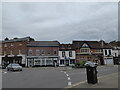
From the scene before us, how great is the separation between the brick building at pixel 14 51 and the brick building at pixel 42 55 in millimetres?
1495

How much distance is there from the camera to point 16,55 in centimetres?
5303

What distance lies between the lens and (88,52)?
2202 inches

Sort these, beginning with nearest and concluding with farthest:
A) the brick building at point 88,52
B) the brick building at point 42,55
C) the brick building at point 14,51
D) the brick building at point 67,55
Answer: the brick building at point 42,55, the brick building at point 14,51, the brick building at point 67,55, the brick building at point 88,52

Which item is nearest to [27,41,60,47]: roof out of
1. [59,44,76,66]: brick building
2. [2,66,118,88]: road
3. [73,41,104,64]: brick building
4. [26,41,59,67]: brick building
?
[26,41,59,67]: brick building

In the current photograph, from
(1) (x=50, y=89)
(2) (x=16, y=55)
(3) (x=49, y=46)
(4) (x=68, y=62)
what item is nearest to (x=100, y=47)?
(4) (x=68, y=62)

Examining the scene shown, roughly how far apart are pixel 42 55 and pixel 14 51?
335 inches

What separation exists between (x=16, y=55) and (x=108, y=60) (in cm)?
2879

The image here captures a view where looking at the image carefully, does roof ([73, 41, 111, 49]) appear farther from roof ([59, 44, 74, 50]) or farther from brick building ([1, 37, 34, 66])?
brick building ([1, 37, 34, 66])

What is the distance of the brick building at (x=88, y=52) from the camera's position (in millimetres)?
55312

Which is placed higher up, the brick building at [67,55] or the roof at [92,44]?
the roof at [92,44]

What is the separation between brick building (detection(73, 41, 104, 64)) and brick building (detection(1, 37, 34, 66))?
1573 cm

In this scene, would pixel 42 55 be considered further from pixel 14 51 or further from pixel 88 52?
pixel 88 52

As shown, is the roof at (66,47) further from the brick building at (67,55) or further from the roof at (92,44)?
the roof at (92,44)

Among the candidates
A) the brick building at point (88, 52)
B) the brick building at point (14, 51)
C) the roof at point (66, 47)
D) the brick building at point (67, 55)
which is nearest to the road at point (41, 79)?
the brick building at point (14, 51)
